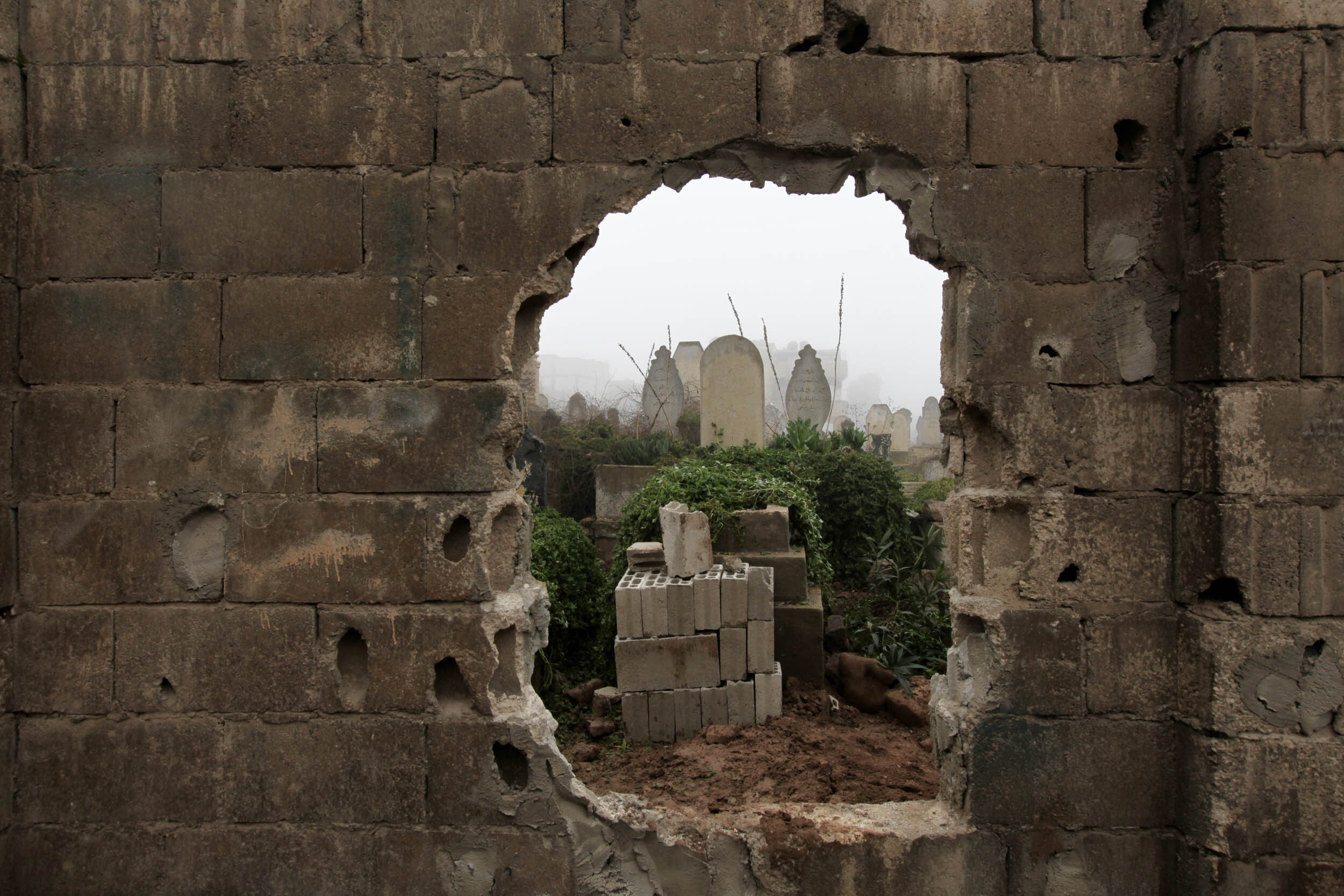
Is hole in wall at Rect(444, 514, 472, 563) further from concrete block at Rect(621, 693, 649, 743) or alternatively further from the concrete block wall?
concrete block at Rect(621, 693, 649, 743)

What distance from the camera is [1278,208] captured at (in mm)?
3086

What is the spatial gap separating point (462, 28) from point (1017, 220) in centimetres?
236

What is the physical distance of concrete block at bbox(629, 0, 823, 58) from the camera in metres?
3.30

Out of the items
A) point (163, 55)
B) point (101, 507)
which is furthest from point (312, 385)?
point (163, 55)

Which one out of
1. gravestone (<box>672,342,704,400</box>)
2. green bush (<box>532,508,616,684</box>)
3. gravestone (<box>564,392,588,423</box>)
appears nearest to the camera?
green bush (<box>532,508,616,684</box>)

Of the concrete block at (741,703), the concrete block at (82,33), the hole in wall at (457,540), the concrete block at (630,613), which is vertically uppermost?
the concrete block at (82,33)

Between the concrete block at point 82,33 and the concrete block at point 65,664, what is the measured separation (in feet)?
7.44

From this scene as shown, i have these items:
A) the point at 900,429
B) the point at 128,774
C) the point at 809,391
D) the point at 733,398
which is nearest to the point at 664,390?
the point at 809,391

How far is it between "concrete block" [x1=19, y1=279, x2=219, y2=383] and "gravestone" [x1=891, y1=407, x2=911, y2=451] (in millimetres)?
22969

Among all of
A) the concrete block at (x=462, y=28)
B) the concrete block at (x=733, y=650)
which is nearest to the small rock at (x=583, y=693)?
the concrete block at (x=733, y=650)

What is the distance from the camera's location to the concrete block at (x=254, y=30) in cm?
332

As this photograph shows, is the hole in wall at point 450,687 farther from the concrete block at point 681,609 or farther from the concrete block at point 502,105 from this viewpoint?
the concrete block at point 681,609

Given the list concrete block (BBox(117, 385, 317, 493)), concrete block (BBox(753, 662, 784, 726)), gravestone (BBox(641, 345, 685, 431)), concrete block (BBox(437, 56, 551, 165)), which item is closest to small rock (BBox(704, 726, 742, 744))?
concrete block (BBox(753, 662, 784, 726))

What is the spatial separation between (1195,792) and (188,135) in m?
4.77
